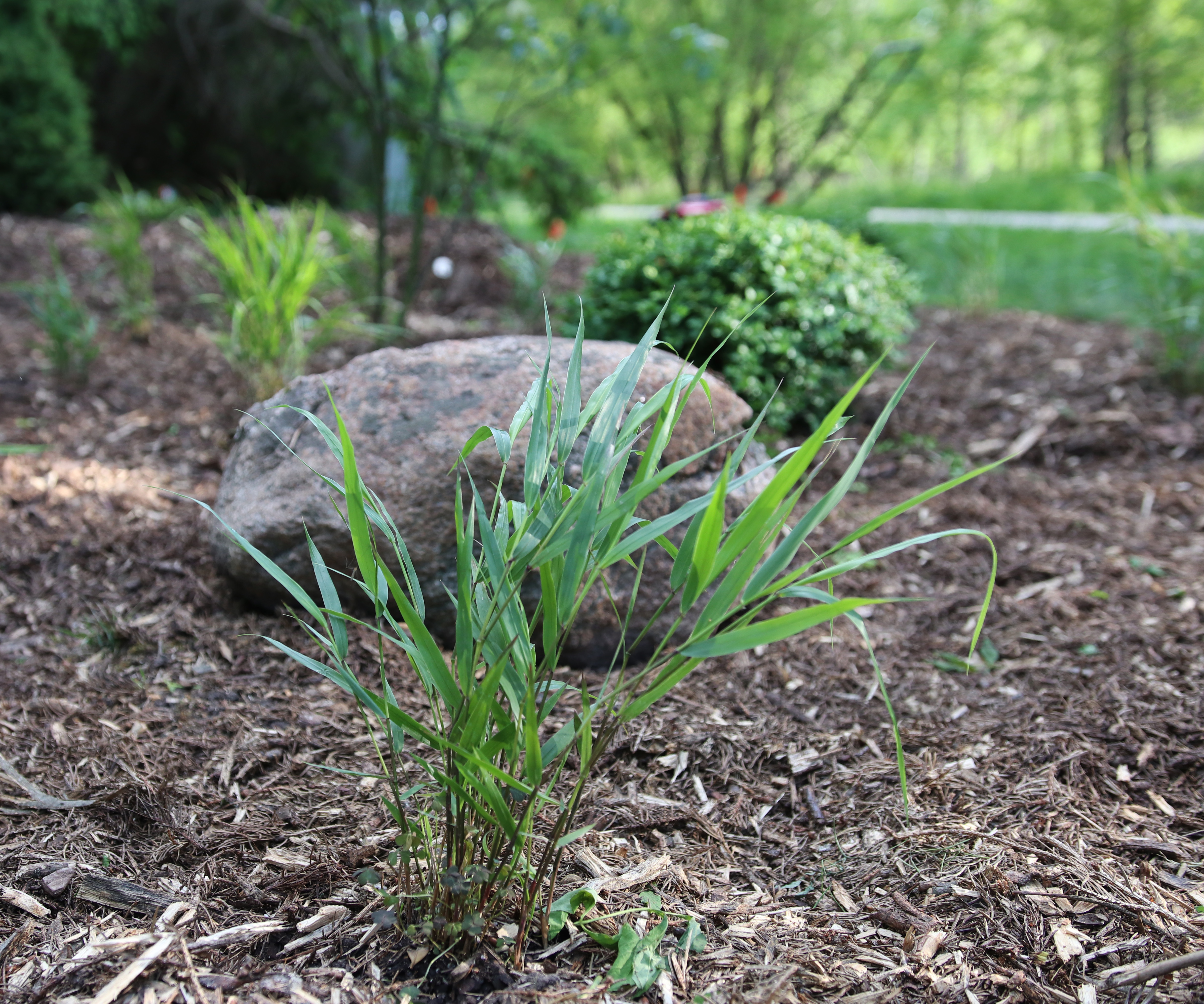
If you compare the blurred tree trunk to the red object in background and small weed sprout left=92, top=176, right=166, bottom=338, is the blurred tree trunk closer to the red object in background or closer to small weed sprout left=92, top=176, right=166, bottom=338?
the red object in background

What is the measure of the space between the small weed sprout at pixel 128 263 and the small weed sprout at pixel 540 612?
13.9 ft

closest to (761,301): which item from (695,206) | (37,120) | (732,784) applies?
(732,784)

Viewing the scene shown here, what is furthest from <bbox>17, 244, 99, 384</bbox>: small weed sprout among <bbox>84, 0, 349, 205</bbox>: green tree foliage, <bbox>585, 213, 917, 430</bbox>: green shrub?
<bbox>84, 0, 349, 205</bbox>: green tree foliage

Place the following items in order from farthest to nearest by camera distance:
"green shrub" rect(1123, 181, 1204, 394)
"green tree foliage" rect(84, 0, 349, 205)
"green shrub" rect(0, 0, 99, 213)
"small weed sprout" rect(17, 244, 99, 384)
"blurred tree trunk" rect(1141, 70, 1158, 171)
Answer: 1. "blurred tree trunk" rect(1141, 70, 1158, 171)
2. "green tree foliage" rect(84, 0, 349, 205)
3. "green shrub" rect(0, 0, 99, 213)
4. "green shrub" rect(1123, 181, 1204, 394)
5. "small weed sprout" rect(17, 244, 99, 384)

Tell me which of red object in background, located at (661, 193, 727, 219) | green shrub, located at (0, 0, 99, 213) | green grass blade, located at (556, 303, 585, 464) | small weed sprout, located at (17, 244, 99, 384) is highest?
green shrub, located at (0, 0, 99, 213)

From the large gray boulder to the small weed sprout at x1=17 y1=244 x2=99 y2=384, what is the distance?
199 centimetres

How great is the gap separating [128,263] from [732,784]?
444 cm

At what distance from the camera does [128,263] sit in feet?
15.5

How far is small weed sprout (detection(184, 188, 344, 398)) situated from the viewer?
3.35m

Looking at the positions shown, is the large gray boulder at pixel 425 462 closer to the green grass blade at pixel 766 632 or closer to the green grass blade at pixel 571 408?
the green grass blade at pixel 571 408

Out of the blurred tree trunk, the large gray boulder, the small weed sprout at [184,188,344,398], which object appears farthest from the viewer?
the blurred tree trunk

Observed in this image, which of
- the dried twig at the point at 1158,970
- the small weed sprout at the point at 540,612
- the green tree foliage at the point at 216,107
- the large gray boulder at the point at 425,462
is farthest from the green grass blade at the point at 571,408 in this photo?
the green tree foliage at the point at 216,107

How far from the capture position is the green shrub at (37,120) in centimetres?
684

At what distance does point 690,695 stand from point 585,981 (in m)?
0.99
